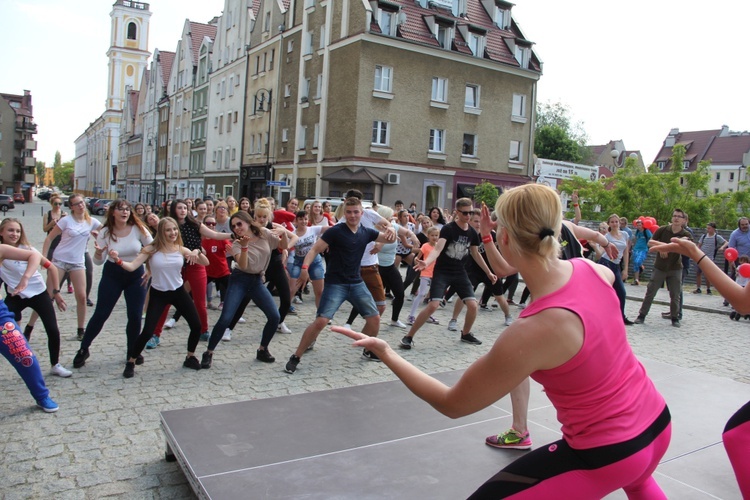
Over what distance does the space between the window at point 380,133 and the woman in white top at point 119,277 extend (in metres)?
26.5

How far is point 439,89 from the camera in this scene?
1382 inches

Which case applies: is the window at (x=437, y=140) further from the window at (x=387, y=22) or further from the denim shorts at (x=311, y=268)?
the denim shorts at (x=311, y=268)

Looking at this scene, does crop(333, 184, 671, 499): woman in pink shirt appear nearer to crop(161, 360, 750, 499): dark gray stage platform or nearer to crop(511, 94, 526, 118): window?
crop(161, 360, 750, 499): dark gray stage platform

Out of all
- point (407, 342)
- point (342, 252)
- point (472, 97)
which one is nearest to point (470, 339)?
point (407, 342)

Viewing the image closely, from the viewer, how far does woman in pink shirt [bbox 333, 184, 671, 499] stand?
2049 mm

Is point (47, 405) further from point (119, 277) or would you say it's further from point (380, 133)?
point (380, 133)

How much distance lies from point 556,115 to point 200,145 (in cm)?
3709

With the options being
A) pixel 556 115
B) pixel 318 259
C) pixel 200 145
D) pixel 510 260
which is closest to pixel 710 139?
pixel 556 115

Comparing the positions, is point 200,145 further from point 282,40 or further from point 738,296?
point 738,296

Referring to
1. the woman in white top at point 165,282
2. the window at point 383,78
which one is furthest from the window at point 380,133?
the woman in white top at point 165,282

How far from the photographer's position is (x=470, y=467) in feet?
13.9

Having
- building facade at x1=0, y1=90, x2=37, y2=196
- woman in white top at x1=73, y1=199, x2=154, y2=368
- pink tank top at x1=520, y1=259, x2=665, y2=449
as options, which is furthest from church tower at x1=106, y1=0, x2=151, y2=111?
pink tank top at x1=520, y1=259, x2=665, y2=449

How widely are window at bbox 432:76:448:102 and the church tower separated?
3349 inches

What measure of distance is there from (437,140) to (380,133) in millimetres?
3700
